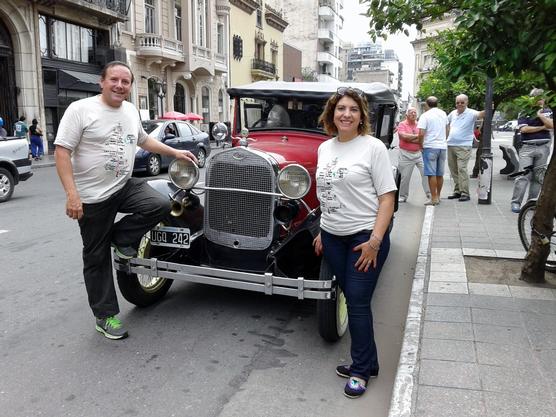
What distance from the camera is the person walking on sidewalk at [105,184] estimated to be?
3703 millimetres

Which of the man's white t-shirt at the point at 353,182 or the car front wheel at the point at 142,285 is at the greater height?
the man's white t-shirt at the point at 353,182

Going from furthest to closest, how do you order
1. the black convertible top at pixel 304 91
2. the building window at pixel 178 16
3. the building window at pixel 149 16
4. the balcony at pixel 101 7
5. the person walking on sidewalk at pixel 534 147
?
the building window at pixel 178 16, the building window at pixel 149 16, the balcony at pixel 101 7, the person walking on sidewalk at pixel 534 147, the black convertible top at pixel 304 91

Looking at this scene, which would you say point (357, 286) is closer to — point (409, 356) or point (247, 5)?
point (409, 356)

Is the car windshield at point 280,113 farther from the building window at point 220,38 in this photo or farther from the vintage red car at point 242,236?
the building window at point 220,38

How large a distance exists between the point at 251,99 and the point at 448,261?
9.29 ft

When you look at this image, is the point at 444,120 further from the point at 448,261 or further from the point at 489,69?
the point at 489,69

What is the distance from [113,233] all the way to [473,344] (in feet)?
9.17

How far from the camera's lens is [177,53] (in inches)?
1208

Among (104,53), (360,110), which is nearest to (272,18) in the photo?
(104,53)

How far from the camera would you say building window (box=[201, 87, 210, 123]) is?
3715 centimetres

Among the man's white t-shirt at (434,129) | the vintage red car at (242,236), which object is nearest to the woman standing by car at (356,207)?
the vintage red car at (242,236)

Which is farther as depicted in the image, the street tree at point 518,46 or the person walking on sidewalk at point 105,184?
the street tree at point 518,46

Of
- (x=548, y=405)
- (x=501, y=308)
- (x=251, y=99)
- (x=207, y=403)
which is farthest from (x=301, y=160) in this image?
(x=548, y=405)

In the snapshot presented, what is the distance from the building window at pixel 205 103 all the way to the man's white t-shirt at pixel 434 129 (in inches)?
1153
